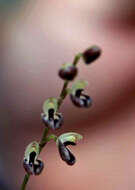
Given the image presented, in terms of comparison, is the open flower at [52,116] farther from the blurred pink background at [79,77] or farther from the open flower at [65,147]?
the blurred pink background at [79,77]

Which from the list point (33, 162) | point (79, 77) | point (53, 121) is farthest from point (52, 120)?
point (79, 77)

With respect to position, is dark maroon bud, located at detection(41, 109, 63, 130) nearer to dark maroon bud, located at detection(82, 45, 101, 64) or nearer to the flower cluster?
the flower cluster

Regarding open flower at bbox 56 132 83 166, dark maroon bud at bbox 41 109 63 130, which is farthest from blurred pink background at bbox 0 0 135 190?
dark maroon bud at bbox 41 109 63 130

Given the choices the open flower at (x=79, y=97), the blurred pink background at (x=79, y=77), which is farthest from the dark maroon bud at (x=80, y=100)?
the blurred pink background at (x=79, y=77)

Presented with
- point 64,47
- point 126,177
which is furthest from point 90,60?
point 64,47

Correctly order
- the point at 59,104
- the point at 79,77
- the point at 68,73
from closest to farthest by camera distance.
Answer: the point at 68,73 < the point at 59,104 < the point at 79,77

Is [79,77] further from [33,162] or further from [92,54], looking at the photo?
[92,54]
